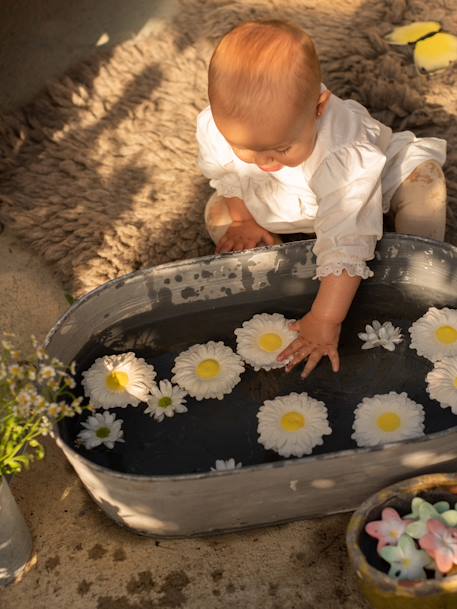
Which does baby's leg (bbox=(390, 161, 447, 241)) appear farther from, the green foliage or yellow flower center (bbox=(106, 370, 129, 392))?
the green foliage

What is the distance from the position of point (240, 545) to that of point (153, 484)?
24 centimetres

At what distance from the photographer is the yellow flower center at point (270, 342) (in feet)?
4.69

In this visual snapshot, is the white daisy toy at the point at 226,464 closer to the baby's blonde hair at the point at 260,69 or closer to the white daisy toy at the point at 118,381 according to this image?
the white daisy toy at the point at 118,381

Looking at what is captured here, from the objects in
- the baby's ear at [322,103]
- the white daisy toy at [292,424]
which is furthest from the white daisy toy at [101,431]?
the baby's ear at [322,103]

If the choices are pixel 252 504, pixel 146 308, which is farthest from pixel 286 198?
pixel 252 504

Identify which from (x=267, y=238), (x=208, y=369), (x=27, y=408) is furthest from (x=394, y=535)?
(x=267, y=238)

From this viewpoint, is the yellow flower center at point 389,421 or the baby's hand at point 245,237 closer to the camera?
the yellow flower center at point 389,421

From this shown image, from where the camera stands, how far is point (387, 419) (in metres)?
1.30

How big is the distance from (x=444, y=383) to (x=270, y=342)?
30cm

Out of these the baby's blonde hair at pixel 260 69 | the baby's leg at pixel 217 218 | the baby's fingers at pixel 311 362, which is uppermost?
the baby's blonde hair at pixel 260 69

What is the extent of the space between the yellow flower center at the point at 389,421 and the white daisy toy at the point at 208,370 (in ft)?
0.81

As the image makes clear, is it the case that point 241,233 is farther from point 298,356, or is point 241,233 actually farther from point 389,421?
point 389,421

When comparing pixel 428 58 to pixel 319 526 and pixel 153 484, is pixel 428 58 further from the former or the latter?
pixel 153 484

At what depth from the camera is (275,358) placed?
1.41 metres
